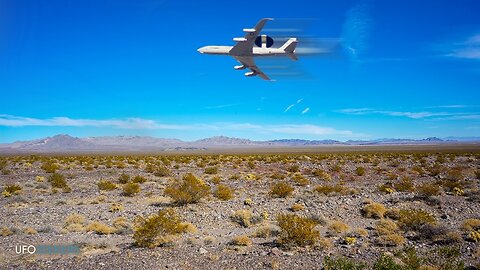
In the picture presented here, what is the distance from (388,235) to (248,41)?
356 inches

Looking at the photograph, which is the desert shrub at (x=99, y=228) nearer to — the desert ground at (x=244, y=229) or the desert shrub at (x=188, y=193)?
the desert ground at (x=244, y=229)

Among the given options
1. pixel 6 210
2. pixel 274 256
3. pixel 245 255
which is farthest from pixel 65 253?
pixel 6 210

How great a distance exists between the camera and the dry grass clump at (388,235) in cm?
1237

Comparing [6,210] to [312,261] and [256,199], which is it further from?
[312,261]

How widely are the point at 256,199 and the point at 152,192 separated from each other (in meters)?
7.19

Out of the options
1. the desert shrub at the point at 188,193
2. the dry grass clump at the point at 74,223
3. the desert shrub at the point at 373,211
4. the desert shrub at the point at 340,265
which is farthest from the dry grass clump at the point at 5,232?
the desert shrub at the point at 373,211

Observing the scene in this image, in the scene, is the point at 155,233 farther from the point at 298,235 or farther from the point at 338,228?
the point at 338,228

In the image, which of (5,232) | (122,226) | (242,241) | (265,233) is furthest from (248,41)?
(5,232)

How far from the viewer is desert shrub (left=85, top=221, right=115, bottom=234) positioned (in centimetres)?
1430

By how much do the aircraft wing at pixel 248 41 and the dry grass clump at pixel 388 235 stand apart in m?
8.39

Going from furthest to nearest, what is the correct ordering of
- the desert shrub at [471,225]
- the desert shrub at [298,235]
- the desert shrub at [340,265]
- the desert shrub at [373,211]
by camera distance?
the desert shrub at [373,211] < the desert shrub at [471,225] < the desert shrub at [298,235] < the desert shrub at [340,265]

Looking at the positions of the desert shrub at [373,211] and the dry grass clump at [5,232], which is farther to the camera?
the desert shrub at [373,211]

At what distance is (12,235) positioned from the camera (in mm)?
13727

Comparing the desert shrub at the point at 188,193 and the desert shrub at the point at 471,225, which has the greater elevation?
the desert shrub at the point at 188,193
